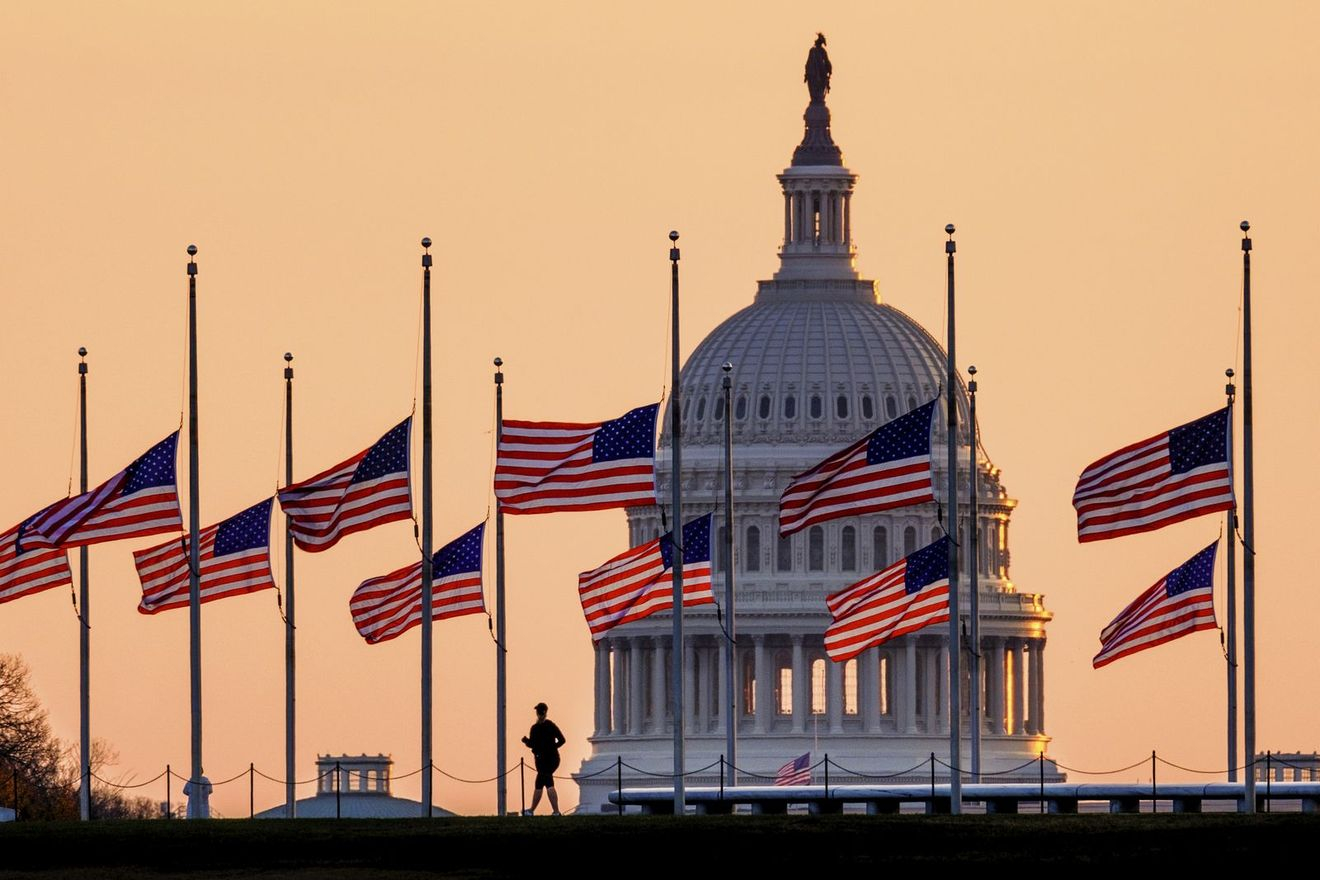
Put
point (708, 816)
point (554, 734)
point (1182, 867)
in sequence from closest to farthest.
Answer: point (1182, 867), point (708, 816), point (554, 734)

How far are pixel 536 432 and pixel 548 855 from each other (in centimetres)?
2321

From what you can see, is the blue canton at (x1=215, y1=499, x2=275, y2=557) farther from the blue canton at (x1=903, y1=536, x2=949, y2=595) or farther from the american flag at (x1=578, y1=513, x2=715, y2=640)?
the blue canton at (x1=903, y1=536, x2=949, y2=595)

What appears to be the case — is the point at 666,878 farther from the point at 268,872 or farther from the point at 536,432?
the point at 536,432

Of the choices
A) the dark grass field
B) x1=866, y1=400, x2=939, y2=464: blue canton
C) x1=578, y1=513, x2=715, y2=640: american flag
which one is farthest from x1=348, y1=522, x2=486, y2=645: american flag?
the dark grass field

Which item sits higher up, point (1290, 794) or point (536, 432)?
point (536, 432)

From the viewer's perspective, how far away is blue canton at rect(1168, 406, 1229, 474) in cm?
12600

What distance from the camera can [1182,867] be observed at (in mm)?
101938

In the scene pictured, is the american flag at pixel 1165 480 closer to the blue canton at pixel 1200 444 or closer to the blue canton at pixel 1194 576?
the blue canton at pixel 1200 444

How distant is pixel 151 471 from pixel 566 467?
30.4 feet

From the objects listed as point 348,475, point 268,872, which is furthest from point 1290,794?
point 268,872

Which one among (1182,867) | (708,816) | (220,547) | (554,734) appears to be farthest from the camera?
(220,547)

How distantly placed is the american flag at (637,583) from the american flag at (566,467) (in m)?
7.70

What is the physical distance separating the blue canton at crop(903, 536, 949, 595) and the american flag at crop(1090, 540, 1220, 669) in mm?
4265

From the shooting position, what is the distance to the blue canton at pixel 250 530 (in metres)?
134
